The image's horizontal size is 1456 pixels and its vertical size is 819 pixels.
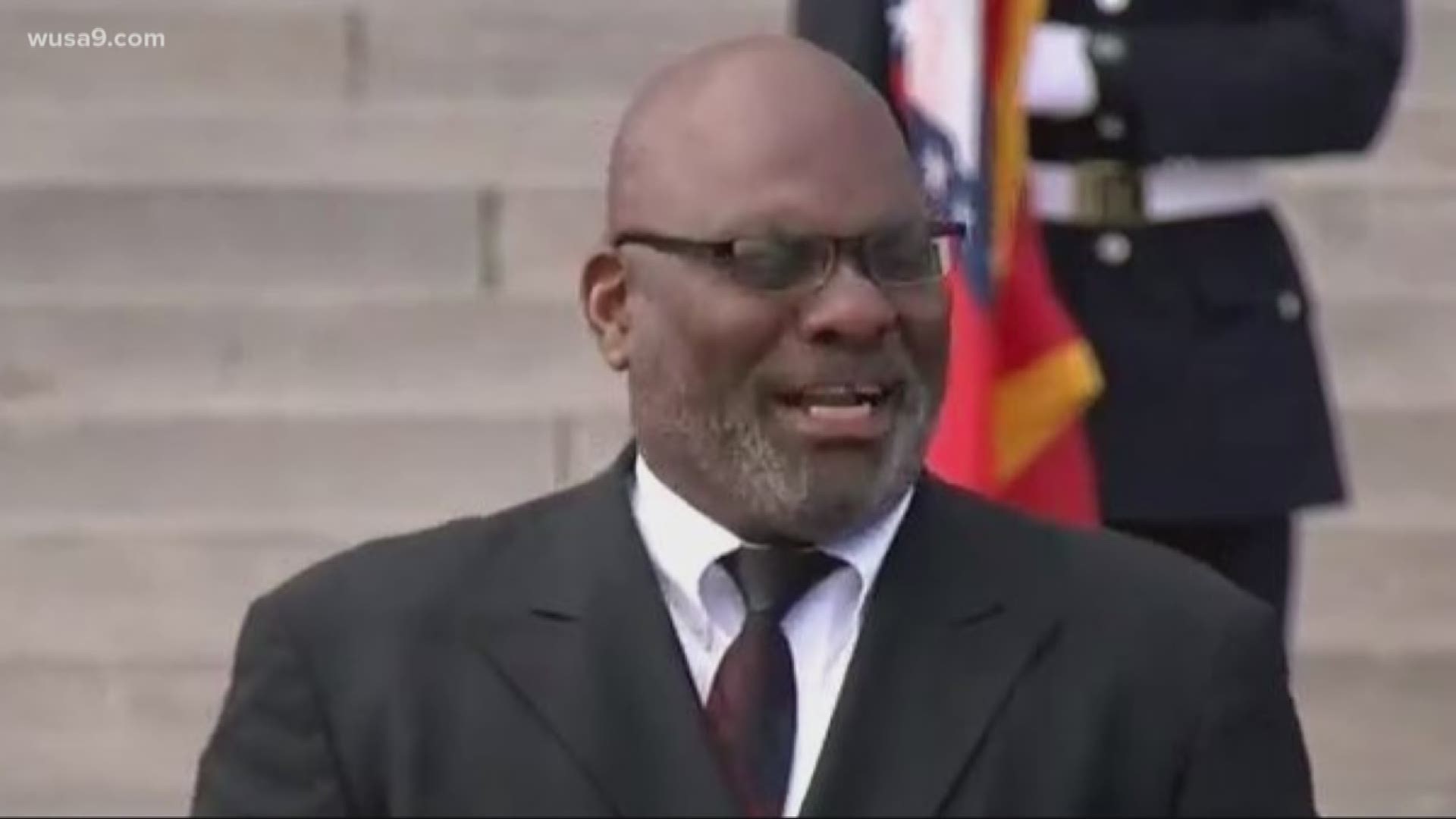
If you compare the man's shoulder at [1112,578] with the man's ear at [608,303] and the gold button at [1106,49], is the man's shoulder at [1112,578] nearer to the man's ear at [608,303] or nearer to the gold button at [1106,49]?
the man's ear at [608,303]

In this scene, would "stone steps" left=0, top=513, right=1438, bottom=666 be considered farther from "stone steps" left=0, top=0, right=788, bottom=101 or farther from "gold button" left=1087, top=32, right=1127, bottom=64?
"gold button" left=1087, top=32, right=1127, bottom=64

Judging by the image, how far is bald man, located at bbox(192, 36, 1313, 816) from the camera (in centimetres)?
315

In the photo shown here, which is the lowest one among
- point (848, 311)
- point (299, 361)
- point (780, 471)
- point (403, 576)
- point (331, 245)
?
point (299, 361)

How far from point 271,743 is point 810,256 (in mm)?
486

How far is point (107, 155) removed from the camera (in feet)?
28.4

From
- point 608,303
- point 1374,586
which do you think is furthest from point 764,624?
point 1374,586

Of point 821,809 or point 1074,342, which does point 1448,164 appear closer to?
point 1074,342

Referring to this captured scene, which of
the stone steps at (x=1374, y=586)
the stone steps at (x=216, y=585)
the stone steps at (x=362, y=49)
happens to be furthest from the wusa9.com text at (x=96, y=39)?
the stone steps at (x=1374, y=586)

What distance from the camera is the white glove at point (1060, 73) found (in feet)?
16.7

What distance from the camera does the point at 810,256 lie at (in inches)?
123

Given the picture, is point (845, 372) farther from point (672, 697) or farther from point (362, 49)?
point (362, 49)

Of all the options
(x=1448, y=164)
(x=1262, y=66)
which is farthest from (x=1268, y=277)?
(x=1448, y=164)

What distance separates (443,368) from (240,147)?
85 centimetres

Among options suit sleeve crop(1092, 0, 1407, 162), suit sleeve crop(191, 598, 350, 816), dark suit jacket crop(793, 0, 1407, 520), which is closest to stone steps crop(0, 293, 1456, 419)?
dark suit jacket crop(793, 0, 1407, 520)
